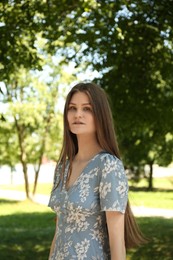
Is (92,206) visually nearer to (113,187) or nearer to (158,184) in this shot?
(113,187)

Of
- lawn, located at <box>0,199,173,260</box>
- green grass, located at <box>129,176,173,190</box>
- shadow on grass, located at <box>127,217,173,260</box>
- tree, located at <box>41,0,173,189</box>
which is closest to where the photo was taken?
shadow on grass, located at <box>127,217,173,260</box>

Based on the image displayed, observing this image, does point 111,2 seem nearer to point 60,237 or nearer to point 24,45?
point 24,45

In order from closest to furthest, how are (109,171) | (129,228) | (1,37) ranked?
(109,171) → (129,228) → (1,37)

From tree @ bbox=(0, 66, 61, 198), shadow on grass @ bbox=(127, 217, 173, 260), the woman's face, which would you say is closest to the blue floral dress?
the woman's face

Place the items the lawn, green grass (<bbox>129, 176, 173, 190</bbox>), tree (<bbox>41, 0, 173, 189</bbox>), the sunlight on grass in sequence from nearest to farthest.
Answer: the lawn < tree (<bbox>41, 0, 173, 189</bbox>) < the sunlight on grass < green grass (<bbox>129, 176, 173, 190</bbox>)

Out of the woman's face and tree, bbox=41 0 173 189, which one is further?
tree, bbox=41 0 173 189

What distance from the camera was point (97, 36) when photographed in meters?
9.63

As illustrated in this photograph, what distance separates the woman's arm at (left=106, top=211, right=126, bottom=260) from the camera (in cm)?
234

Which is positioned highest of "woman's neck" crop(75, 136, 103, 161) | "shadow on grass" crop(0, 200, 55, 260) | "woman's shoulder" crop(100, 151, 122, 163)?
"woman's neck" crop(75, 136, 103, 161)

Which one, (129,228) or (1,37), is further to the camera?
(1,37)

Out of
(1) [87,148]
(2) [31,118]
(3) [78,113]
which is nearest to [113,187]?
(1) [87,148]

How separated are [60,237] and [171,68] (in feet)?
27.4

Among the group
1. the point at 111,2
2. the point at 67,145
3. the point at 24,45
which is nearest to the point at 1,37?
the point at 24,45

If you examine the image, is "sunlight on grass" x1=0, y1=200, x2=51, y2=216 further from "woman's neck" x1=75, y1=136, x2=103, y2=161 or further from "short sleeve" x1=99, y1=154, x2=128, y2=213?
"short sleeve" x1=99, y1=154, x2=128, y2=213
